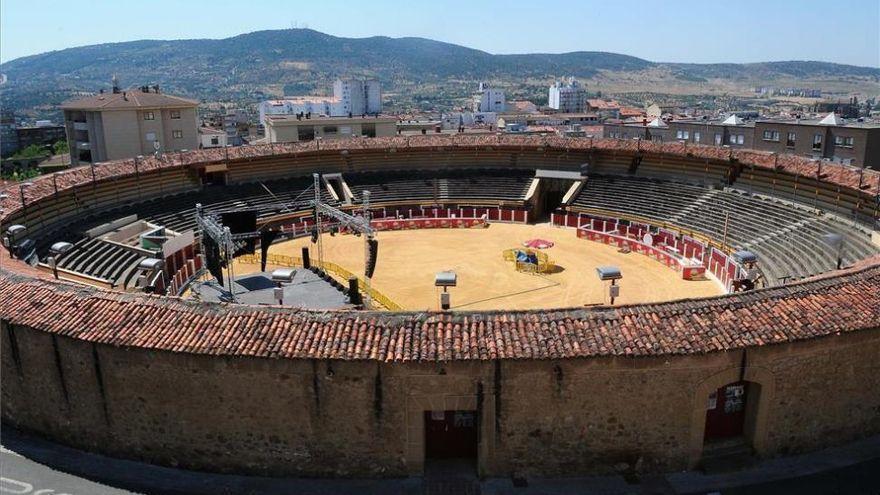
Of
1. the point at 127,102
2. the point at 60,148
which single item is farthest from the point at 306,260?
the point at 60,148

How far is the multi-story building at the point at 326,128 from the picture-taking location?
72312 millimetres

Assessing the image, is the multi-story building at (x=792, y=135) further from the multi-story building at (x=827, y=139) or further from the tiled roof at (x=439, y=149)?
the tiled roof at (x=439, y=149)

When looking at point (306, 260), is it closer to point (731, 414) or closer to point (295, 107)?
point (731, 414)

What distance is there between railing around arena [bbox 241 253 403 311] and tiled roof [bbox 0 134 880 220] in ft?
35.0

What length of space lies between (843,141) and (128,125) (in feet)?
216

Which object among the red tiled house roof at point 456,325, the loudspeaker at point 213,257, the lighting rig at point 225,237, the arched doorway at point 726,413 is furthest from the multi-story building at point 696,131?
the arched doorway at point 726,413

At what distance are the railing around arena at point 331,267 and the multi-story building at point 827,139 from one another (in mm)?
43665

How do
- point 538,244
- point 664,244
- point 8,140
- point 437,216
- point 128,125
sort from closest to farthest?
point 664,244 → point 538,244 → point 437,216 → point 128,125 → point 8,140

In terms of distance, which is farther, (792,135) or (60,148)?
(60,148)

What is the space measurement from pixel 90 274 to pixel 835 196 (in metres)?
39.7

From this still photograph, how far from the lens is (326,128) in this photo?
72.9m

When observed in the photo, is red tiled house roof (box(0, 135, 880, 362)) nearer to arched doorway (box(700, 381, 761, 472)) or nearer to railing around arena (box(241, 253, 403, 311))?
arched doorway (box(700, 381, 761, 472))

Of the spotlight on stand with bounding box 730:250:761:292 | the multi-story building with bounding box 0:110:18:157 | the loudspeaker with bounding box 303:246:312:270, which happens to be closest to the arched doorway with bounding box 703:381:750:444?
the spotlight on stand with bounding box 730:250:761:292

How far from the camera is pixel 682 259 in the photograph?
40656 mm
